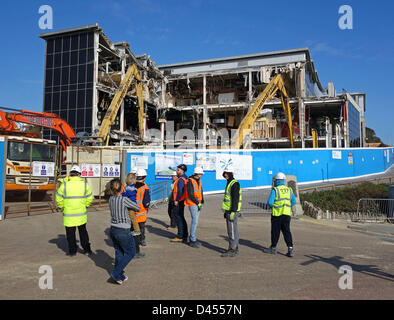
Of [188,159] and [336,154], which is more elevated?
[336,154]

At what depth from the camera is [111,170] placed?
46.6 feet

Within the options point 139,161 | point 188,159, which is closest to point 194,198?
point 139,161

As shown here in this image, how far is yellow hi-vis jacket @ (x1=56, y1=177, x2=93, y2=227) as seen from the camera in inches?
241

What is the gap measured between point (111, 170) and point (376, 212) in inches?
482

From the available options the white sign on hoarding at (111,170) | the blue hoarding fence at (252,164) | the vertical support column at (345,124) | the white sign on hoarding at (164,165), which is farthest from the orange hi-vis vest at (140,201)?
the vertical support column at (345,124)

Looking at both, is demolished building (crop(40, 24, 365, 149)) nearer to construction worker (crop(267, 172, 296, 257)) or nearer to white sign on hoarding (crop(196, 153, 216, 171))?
white sign on hoarding (crop(196, 153, 216, 171))

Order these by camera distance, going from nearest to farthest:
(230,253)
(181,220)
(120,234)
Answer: (120,234), (230,253), (181,220)

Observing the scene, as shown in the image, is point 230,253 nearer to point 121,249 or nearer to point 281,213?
point 281,213

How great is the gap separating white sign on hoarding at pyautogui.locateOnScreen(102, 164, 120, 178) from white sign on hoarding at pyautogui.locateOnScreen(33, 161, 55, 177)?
2209mm

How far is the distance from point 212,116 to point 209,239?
3797 cm

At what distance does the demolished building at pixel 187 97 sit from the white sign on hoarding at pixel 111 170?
52.8 ft

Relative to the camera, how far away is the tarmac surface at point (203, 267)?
444cm
